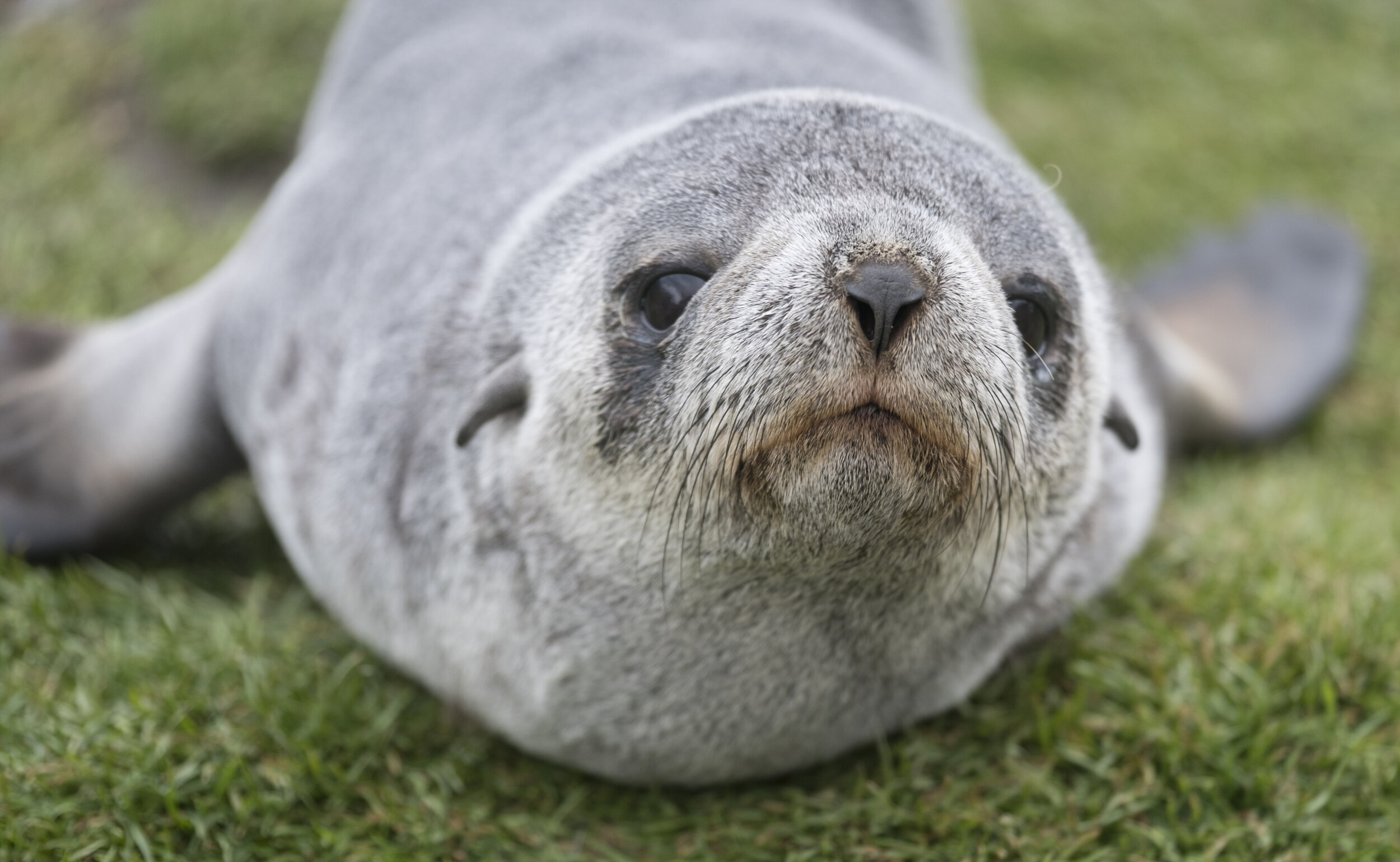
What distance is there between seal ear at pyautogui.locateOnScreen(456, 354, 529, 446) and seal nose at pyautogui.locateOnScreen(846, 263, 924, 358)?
894mm

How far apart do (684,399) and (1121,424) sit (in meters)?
1.14

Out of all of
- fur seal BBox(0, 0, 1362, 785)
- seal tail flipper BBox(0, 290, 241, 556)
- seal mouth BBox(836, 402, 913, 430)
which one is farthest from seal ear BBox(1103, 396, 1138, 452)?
seal tail flipper BBox(0, 290, 241, 556)

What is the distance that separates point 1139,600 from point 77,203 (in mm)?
4928

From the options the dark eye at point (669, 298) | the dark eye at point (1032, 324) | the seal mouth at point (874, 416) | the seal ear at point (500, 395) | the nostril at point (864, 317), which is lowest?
the seal ear at point (500, 395)

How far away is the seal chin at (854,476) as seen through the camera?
90.7 inches

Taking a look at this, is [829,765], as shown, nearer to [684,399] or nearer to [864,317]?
[684,399]

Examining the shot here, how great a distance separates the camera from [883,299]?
2209 millimetres

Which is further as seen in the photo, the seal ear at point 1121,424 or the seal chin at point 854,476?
the seal ear at point 1121,424

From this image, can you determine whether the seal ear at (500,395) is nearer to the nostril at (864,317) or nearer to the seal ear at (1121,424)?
the nostril at (864,317)

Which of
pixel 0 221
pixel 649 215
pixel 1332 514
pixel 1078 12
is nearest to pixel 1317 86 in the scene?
pixel 1078 12

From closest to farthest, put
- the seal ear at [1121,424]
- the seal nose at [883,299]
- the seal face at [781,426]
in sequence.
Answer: the seal nose at [883,299]
the seal face at [781,426]
the seal ear at [1121,424]

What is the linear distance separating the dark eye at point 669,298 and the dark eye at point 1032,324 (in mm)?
621

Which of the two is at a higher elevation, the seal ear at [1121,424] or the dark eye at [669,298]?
the dark eye at [669,298]

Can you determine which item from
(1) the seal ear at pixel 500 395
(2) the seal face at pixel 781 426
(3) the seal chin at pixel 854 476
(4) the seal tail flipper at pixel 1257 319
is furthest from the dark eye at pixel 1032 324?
(4) the seal tail flipper at pixel 1257 319
